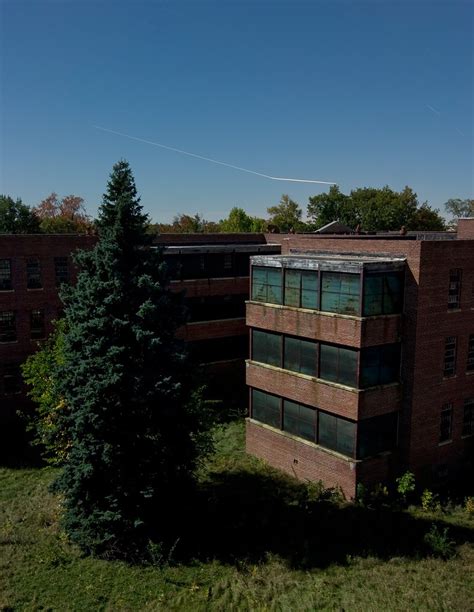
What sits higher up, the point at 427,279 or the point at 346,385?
the point at 427,279

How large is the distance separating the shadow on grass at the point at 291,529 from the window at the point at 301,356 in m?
5.56

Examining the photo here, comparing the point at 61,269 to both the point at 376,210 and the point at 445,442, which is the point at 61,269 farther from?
the point at 376,210

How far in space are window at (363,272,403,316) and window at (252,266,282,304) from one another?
5.06 meters

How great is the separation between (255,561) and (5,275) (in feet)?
76.5

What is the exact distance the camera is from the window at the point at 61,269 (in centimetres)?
3638

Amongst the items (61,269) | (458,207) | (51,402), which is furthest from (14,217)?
(458,207)

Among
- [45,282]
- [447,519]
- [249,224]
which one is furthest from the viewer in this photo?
[249,224]

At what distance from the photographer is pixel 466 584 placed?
19.6 metres

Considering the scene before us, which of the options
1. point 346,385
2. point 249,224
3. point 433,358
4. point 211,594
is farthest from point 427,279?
point 249,224

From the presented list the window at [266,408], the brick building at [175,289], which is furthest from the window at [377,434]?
the brick building at [175,289]

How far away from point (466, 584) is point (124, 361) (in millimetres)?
14405

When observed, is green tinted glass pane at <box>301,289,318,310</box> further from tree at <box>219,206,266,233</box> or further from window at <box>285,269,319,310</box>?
tree at <box>219,206,266,233</box>

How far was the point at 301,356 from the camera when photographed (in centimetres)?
2694

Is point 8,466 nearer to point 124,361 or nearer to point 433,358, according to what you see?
point 124,361
